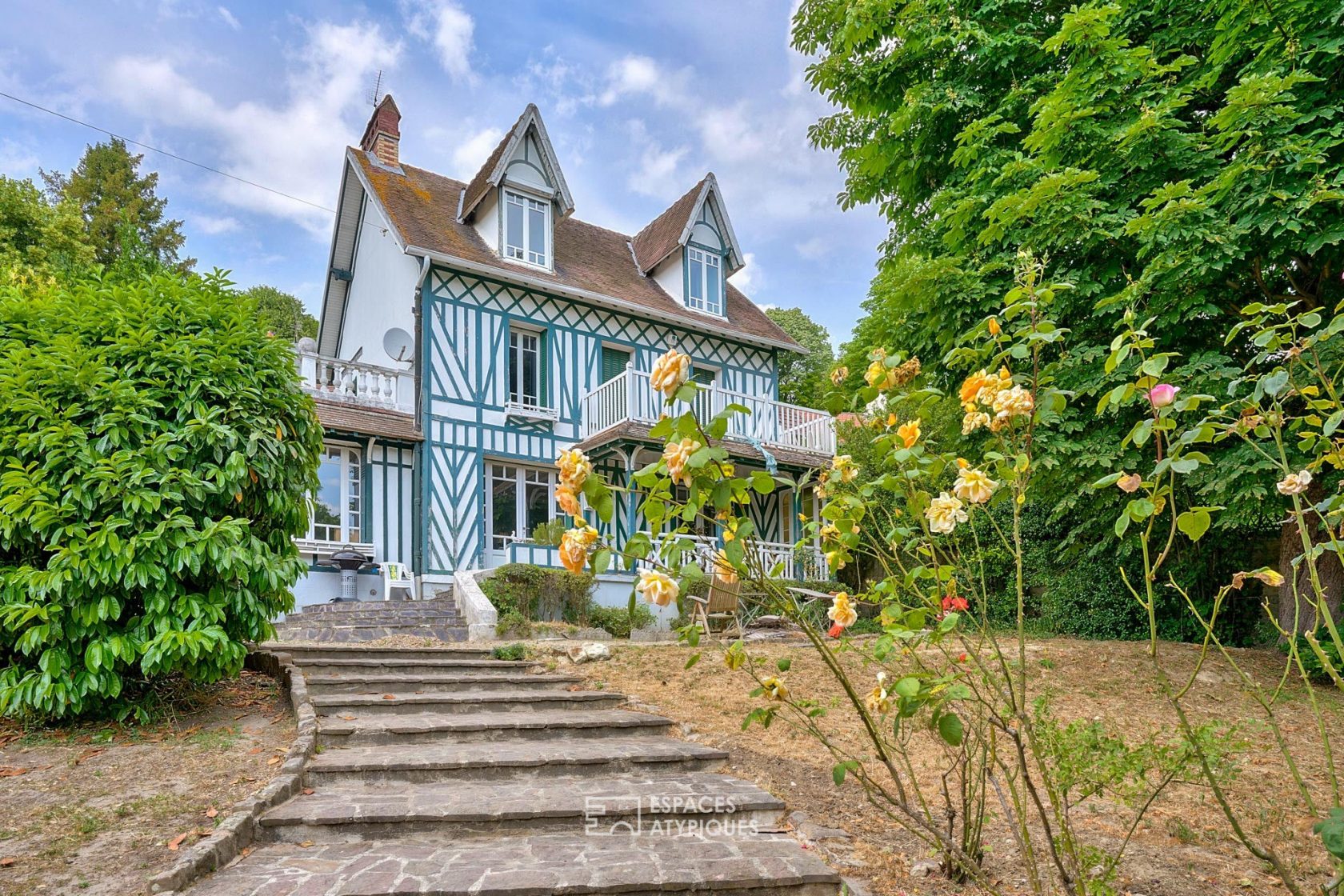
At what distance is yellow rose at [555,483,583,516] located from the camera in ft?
7.10

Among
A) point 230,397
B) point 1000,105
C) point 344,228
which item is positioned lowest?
point 230,397

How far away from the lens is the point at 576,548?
2.12m

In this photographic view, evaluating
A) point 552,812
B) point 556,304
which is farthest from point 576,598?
point 552,812

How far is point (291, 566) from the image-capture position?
16.7 ft

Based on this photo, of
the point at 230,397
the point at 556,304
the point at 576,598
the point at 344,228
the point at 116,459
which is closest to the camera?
the point at 116,459

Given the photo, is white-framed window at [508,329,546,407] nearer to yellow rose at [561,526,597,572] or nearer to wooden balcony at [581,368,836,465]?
wooden balcony at [581,368,836,465]

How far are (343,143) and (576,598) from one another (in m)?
10.1

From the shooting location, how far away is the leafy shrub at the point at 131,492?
14.1 ft

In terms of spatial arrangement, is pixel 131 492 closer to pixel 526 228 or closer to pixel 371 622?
pixel 371 622

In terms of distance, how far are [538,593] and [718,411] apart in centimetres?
478

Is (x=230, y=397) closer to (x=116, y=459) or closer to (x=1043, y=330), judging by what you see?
(x=116, y=459)

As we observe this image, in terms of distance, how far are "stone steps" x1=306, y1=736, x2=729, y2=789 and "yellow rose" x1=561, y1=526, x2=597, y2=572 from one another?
2.48m

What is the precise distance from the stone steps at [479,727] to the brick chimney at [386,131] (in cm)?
1304

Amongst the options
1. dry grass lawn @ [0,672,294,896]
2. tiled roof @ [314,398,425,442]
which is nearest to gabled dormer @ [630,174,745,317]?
tiled roof @ [314,398,425,442]
